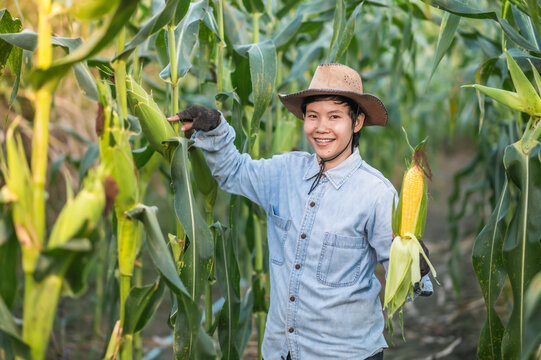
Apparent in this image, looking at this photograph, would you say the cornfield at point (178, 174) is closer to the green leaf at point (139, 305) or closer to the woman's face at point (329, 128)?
the green leaf at point (139, 305)

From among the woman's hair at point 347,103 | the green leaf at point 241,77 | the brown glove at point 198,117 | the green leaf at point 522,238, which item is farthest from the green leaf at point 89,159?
the green leaf at point 522,238

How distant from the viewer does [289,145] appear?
8.63 feet

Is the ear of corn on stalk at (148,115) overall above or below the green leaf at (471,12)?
below

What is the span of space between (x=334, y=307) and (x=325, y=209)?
1.05 feet

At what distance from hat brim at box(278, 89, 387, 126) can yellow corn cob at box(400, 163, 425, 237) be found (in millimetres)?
457

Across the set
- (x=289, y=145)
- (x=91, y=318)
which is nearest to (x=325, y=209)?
(x=289, y=145)

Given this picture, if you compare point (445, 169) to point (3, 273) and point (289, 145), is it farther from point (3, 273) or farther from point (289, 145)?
point (3, 273)

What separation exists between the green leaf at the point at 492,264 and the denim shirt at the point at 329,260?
331mm

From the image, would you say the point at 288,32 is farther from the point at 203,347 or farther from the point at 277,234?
the point at 203,347

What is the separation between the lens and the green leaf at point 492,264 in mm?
1854

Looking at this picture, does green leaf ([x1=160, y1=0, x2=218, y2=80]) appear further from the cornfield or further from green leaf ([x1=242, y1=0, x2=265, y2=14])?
green leaf ([x1=242, y1=0, x2=265, y2=14])

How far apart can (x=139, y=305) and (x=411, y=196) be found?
76cm

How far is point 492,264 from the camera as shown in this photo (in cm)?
187

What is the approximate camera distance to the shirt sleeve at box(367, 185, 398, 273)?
1788 millimetres
